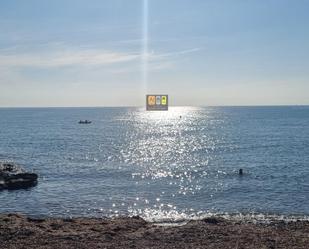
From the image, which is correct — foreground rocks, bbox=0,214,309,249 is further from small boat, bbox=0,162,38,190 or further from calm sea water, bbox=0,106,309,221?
small boat, bbox=0,162,38,190

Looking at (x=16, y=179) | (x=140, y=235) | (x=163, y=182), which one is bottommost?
(x=163, y=182)

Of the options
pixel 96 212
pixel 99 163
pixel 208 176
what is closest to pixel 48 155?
pixel 99 163

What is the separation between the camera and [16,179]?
52.6 m

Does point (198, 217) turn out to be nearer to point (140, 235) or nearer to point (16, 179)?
point (140, 235)

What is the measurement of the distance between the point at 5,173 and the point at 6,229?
2816 cm

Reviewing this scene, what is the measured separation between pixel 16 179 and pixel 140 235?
97.3 ft

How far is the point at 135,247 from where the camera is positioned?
24.4 metres

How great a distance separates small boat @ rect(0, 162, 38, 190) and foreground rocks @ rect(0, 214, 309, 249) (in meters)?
18.9

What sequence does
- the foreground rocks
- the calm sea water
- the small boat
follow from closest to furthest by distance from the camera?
the foreground rocks, the calm sea water, the small boat

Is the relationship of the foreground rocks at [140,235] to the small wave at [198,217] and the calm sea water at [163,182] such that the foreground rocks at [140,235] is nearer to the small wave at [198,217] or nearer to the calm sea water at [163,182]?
the small wave at [198,217]

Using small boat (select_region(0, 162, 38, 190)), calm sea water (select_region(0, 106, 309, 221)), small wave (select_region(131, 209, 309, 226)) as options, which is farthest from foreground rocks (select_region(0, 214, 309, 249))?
small boat (select_region(0, 162, 38, 190))

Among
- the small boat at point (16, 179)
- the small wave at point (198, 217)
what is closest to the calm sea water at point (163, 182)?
the small wave at point (198, 217)

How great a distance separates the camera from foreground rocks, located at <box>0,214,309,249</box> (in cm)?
2498

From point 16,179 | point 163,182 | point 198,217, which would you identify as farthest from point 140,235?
point 16,179
